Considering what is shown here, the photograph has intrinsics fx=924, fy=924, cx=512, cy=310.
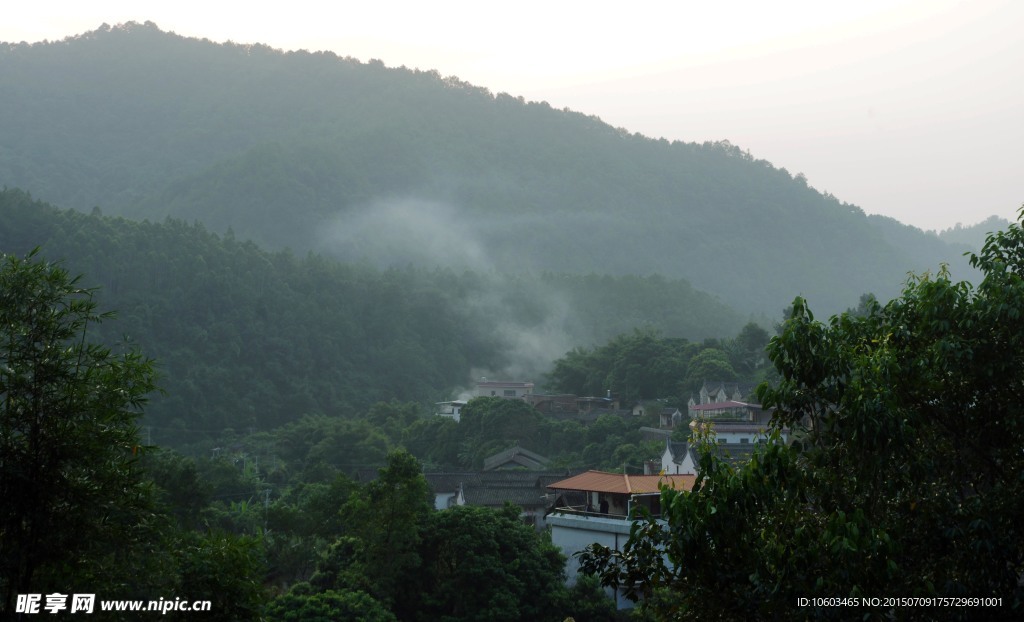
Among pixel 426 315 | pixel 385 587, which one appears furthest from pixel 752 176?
pixel 385 587

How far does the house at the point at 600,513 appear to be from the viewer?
805 inches

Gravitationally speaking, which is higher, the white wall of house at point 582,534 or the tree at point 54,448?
the tree at point 54,448

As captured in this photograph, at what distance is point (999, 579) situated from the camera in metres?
6.33

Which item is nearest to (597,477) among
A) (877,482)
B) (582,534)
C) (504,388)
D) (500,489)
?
(582,534)

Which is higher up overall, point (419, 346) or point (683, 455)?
point (419, 346)

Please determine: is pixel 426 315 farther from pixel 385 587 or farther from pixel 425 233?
pixel 385 587

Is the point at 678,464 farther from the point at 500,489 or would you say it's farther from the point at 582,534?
the point at 582,534

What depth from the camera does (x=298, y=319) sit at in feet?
231

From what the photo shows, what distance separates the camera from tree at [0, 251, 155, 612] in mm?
6973

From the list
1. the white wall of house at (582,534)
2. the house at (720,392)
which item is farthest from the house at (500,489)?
the house at (720,392)

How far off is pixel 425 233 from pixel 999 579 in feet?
397

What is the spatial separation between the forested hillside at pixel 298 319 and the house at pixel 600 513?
105ft

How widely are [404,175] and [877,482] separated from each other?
464 ft

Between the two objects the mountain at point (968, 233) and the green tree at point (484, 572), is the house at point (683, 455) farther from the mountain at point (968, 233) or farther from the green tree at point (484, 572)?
the mountain at point (968, 233)
